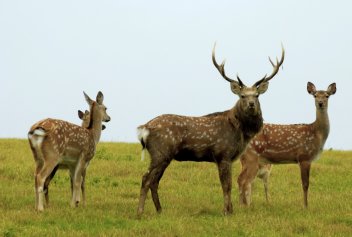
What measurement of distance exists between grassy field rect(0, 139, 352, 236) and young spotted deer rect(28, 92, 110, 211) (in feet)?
1.62

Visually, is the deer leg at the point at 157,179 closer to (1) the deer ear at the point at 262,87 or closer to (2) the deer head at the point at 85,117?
(1) the deer ear at the point at 262,87

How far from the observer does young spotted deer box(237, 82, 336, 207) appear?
1287cm

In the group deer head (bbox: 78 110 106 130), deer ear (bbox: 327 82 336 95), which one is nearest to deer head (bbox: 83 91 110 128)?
deer head (bbox: 78 110 106 130)

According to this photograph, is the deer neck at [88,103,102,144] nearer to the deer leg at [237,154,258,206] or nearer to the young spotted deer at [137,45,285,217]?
the young spotted deer at [137,45,285,217]

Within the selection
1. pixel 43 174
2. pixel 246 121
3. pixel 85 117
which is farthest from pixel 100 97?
pixel 246 121

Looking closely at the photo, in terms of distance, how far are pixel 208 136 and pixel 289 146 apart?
2.79 metres

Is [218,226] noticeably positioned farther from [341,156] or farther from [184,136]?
[341,156]

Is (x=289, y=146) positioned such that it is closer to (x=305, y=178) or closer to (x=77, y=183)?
(x=305, y=178)

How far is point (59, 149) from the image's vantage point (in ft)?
36.1

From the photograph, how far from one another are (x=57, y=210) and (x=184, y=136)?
99.5 inches

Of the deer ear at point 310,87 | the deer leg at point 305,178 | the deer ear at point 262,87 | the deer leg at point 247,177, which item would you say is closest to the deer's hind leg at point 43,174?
the deer ear at point 262,87

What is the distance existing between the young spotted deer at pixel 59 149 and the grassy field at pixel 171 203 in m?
0.49

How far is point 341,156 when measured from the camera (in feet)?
70.4

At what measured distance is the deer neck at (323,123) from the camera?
42.7ft
